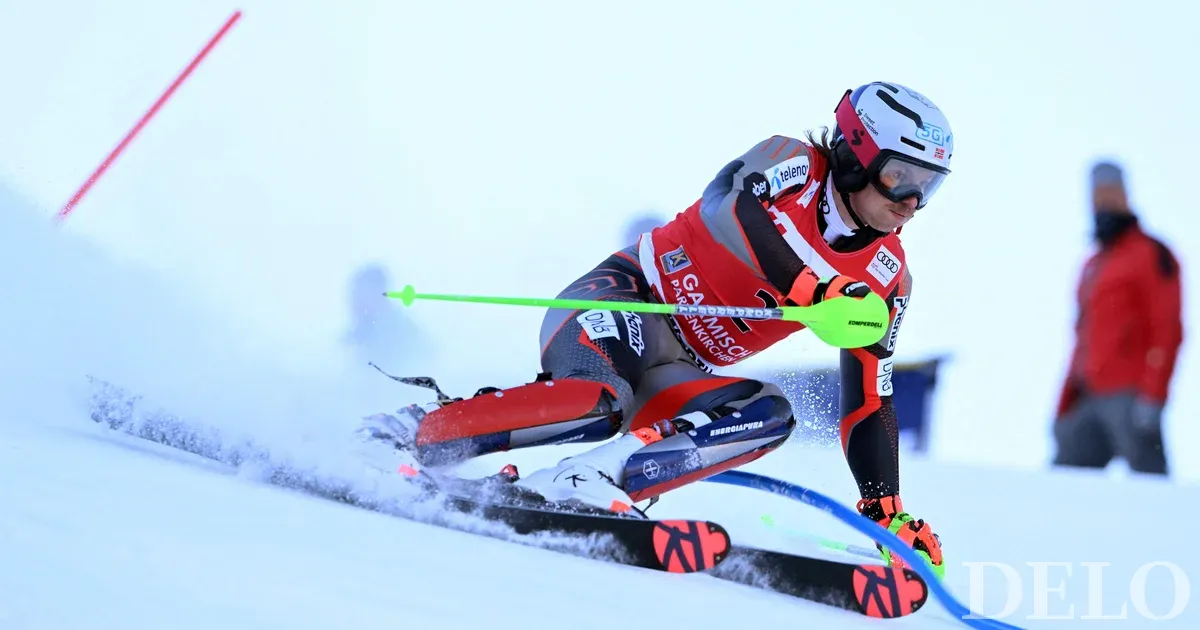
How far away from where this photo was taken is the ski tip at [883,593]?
250cm

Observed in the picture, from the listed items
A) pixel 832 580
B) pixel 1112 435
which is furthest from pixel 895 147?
pixel 1112 435

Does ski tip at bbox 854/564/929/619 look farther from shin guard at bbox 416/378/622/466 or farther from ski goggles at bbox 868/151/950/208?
ski goggles at bbox 868/151/950/208

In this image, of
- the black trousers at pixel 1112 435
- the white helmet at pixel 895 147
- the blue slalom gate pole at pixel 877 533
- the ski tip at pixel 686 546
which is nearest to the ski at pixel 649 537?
the ski tip at pixel 686 546

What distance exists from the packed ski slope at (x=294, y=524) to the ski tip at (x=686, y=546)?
5 centimetres

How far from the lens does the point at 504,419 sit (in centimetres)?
296

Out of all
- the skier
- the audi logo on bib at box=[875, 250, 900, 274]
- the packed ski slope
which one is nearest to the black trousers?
the packed ski slope

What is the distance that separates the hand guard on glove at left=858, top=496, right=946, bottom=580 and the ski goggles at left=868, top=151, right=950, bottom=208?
0.88m

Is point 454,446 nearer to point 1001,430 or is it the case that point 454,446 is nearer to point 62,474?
point 62,474

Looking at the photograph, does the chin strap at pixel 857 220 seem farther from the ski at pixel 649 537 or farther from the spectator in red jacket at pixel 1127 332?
the spectator in red jacket at pixel 1127 332

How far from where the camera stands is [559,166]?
7.76 metres

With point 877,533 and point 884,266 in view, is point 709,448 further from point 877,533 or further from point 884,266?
point 884,266

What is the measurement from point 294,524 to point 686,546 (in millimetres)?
835

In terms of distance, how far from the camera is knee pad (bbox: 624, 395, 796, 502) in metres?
2.88

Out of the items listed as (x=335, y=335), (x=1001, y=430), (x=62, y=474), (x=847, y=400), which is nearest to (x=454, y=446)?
(x=62, y=474)
